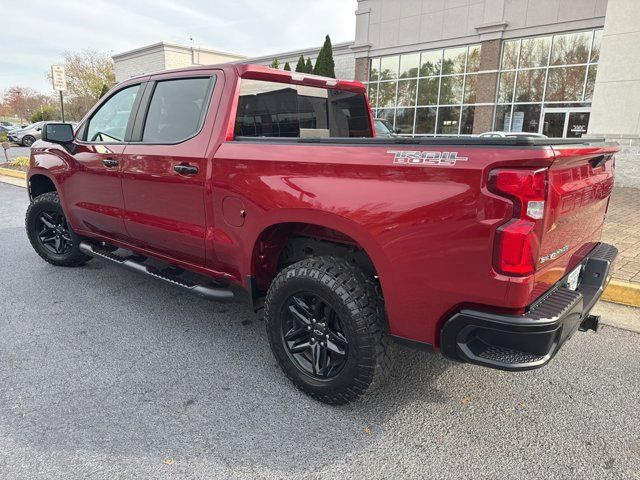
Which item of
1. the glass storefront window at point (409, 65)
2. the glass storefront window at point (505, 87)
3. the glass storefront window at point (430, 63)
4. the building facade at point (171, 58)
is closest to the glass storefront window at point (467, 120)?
the glass storefront window at point (505, 87)

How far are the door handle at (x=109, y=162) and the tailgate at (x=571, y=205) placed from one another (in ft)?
10.6

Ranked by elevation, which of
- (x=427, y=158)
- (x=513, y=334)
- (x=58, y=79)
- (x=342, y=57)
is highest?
(x=342, y=57)

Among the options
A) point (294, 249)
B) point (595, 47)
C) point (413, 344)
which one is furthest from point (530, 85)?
point (413, 344)

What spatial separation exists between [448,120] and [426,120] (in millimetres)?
1190

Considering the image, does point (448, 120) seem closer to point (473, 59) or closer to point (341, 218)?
point (473, 59)

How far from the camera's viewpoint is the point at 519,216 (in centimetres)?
191

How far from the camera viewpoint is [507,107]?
19.9 metres

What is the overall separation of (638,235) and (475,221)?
5.50 meters

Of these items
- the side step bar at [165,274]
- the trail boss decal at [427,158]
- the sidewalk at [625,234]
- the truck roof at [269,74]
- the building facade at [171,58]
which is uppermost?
the building facade at [171,58]

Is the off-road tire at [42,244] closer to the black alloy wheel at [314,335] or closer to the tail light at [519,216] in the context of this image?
the black alloy wheel at [314,335]

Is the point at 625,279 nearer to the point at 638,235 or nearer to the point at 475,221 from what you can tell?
the point at 638,235

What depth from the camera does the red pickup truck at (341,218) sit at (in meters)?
1.99

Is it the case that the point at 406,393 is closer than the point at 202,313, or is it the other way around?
the point at 406,393

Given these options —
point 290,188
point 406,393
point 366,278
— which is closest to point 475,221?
point 366,278
